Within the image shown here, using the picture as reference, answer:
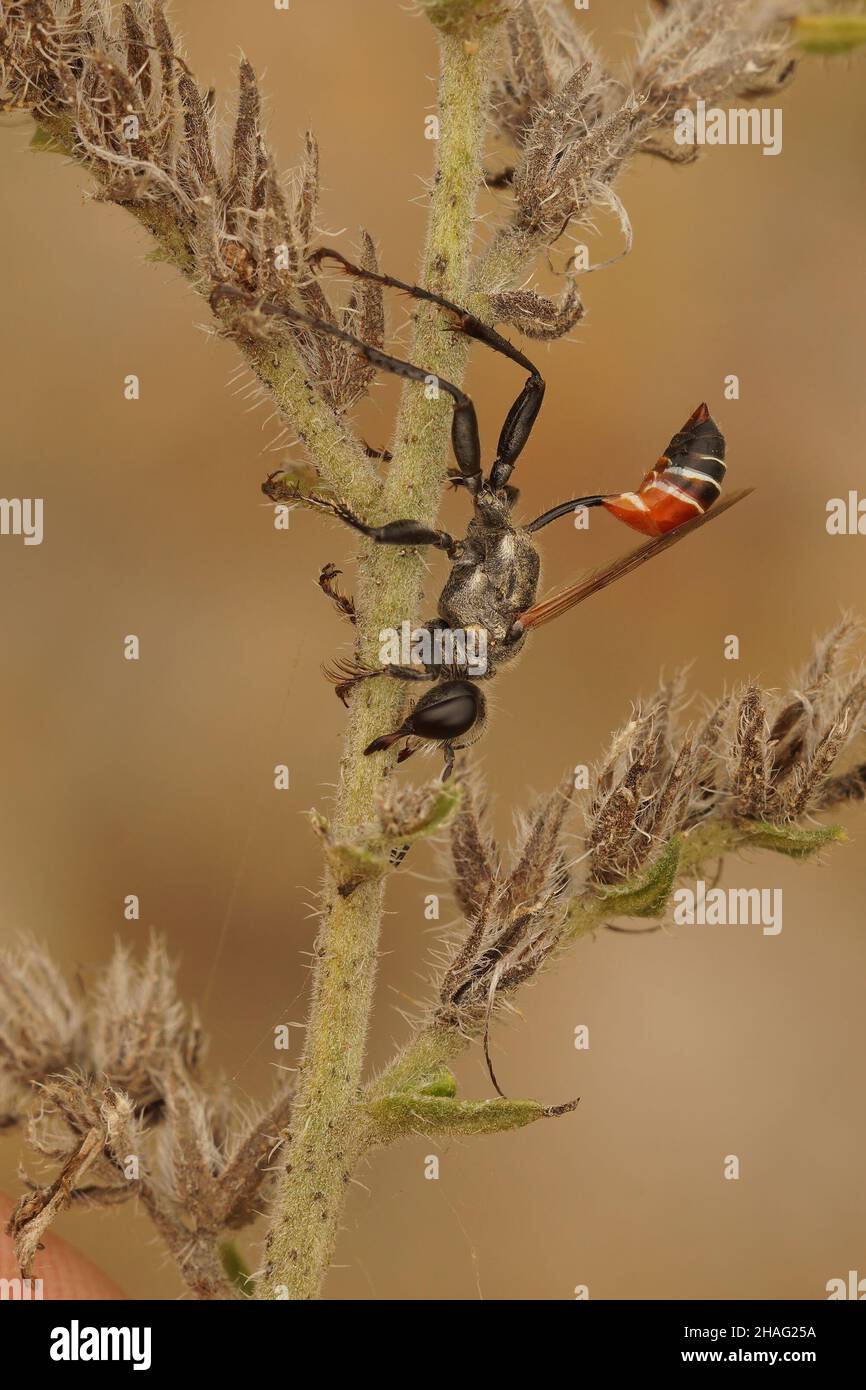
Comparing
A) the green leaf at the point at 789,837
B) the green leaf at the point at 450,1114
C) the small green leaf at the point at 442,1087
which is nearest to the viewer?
the green leaf at the point at 450,1114

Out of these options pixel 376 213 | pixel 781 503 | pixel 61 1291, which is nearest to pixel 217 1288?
pixel 61 1291

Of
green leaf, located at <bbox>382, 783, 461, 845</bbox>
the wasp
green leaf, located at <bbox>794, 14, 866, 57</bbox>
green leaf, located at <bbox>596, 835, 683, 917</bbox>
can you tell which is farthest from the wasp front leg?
green leaf, located at <bbox>794, 14, 866, 57</bbox>

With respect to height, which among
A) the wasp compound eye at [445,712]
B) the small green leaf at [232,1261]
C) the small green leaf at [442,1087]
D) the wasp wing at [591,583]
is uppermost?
the wasp wing at [591,583]

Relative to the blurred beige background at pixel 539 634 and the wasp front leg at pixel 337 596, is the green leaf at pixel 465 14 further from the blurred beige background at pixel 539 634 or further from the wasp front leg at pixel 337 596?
the blurred beige background at pixel 539 634

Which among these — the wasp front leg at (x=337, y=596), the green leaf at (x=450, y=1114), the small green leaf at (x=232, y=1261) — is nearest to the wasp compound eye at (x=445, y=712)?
the wasp front leg at (x=337, y=596)

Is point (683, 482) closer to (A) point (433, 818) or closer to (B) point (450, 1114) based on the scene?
(A) point (433, 818)

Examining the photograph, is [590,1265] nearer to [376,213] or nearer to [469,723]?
[469,723]
